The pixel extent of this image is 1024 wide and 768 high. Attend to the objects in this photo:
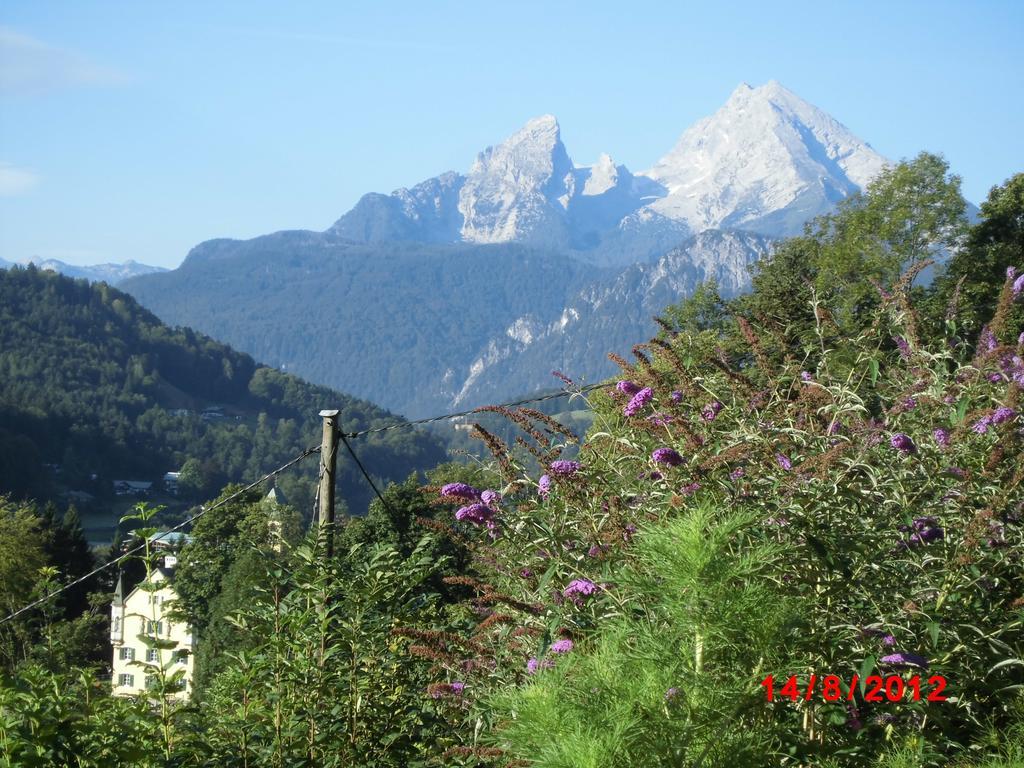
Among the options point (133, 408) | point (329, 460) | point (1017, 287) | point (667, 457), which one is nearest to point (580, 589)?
point (667, 457)

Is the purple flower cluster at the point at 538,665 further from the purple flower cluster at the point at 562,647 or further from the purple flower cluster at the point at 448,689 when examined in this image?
the purple flower cluster at the point at 448,689

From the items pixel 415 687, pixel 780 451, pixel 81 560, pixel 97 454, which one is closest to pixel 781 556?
pixel 780 451

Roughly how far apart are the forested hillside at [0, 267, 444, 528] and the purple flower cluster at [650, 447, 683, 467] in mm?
106391

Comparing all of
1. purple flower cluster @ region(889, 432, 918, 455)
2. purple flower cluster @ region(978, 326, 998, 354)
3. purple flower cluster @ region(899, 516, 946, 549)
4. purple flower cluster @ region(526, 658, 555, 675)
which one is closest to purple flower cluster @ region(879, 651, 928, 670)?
purple flower cluster @ region(899, 516, 946, 549)

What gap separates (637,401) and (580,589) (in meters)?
0.87

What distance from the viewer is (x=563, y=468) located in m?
3.32

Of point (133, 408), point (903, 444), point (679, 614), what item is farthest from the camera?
point (133, 408)

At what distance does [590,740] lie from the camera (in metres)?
2.02

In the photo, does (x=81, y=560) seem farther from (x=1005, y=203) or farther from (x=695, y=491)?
(x=695, y=491)

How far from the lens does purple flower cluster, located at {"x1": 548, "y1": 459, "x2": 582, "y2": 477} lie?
3.30 metres

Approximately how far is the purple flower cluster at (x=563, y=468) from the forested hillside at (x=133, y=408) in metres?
106

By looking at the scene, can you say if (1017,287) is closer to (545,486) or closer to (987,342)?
(987,342)

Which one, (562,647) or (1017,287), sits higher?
(1017,287)

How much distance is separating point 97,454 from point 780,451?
150759 millimetres
